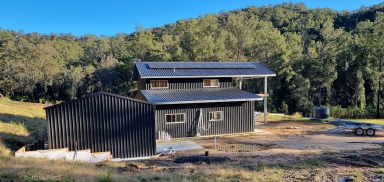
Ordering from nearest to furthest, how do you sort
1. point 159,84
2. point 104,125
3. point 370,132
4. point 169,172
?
point 169,172 < point 104,125 < point 370,132 < point 159,84

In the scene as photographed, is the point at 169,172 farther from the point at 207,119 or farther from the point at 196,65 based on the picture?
the point at 196,65

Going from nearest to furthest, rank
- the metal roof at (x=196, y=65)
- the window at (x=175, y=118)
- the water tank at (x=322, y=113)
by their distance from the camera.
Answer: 1. the window at (x=175, y=118)
2. the metal roof at (x=196, y=65)
3. the water tank at (x=322, y=113)

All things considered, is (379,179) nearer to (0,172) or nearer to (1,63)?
(0,172)

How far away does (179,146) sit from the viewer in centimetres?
1577

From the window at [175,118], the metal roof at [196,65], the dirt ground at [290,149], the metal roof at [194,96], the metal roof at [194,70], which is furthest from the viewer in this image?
the metal roof at [196,65]

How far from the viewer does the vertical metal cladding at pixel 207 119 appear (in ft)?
57.6

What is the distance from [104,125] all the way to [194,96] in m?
6.94

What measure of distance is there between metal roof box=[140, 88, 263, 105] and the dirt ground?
2.66 metres

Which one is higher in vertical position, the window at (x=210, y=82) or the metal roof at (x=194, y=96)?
the window at (x=210, y=82)

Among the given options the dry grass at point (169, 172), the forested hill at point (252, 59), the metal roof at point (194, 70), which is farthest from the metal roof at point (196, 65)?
the forested hill at point (252, 59)

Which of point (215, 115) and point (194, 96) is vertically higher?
point (194, 96)

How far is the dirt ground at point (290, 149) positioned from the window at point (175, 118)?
162cm

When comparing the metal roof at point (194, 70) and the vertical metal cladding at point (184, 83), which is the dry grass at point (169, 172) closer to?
the vertical metal cladding at point (184, 83)

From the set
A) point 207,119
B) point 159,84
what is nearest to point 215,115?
point 207,119
